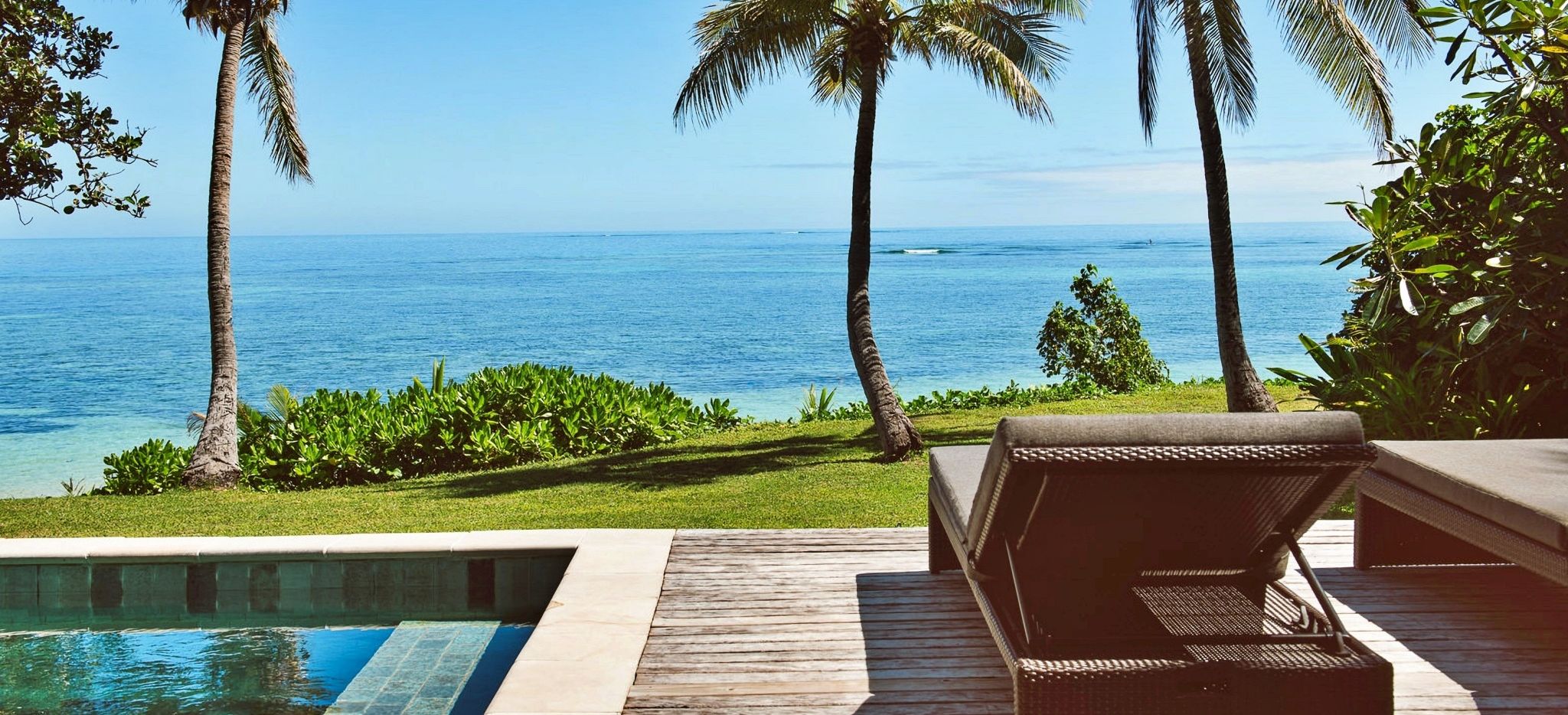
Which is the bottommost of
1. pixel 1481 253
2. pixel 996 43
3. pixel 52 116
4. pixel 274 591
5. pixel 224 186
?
pixel 274 591

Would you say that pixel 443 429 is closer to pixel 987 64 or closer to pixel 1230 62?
pixel 987 64

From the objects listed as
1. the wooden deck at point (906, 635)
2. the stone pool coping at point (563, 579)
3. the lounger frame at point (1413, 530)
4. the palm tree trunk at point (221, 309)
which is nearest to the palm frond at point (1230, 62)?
the wooden deck at point (906, 635)

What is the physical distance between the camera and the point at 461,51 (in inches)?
3332

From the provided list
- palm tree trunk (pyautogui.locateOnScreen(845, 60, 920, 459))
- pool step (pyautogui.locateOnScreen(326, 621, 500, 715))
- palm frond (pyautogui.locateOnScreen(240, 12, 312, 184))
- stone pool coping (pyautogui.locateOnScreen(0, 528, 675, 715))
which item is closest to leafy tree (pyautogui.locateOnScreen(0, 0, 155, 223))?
palm frond (pyautogui.locateOnScreen(240, 12, 312, 184))

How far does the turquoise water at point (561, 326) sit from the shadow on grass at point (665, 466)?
39.2 ft

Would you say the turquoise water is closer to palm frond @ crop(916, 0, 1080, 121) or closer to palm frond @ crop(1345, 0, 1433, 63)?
palm frond @ crop(916, 0, 1080, 121)

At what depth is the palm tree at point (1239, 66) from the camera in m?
10.5

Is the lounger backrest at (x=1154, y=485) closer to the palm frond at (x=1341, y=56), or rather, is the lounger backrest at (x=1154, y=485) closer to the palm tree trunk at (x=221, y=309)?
the palm frond at (x=1341, y=56)

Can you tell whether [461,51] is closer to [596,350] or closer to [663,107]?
[663,107]

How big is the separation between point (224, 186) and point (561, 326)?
45724mm

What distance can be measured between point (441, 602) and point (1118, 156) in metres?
115

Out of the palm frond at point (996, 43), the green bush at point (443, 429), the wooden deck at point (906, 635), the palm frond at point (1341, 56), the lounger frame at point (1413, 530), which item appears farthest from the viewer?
the green bush at point (443, 429)

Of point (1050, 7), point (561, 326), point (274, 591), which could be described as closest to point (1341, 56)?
point (1050, 7)

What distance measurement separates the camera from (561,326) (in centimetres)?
5656
